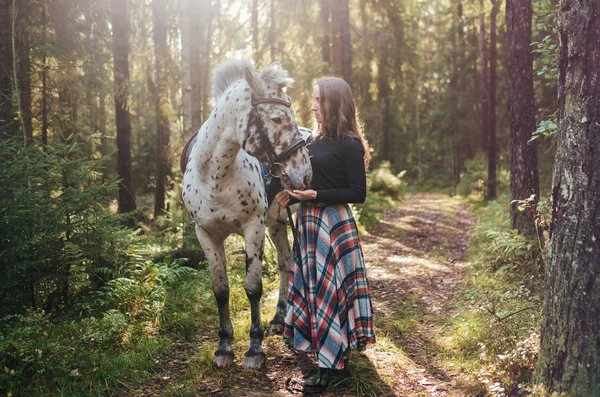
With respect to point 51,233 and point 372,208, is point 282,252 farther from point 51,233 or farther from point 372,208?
point 372,208

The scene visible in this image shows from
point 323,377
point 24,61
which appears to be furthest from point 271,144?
point 24,61

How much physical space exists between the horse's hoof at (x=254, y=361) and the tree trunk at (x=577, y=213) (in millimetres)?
2252

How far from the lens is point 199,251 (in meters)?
7.63

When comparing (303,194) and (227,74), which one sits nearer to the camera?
(303,194)

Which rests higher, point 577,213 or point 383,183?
point 577,213

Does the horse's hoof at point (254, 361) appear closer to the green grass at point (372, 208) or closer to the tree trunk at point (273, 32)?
the green grass at point (372, 208)

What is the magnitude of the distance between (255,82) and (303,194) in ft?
3.05

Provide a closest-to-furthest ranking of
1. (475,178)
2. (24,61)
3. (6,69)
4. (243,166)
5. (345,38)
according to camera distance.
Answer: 1. (243,166)
2. (6,69)
3. (24,61)
4. (345,38)
5. (475,178)

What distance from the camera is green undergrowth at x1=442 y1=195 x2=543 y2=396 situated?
3426 millimetres

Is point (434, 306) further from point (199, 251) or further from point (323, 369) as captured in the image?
point (199, 251)

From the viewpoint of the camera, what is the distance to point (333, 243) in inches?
148

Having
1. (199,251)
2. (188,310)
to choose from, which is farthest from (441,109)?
(188,310)

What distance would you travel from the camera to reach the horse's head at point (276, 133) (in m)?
3.47

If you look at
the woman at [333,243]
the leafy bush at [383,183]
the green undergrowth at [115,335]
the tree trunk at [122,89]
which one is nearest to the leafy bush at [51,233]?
the green undergrowth at [115,335]
